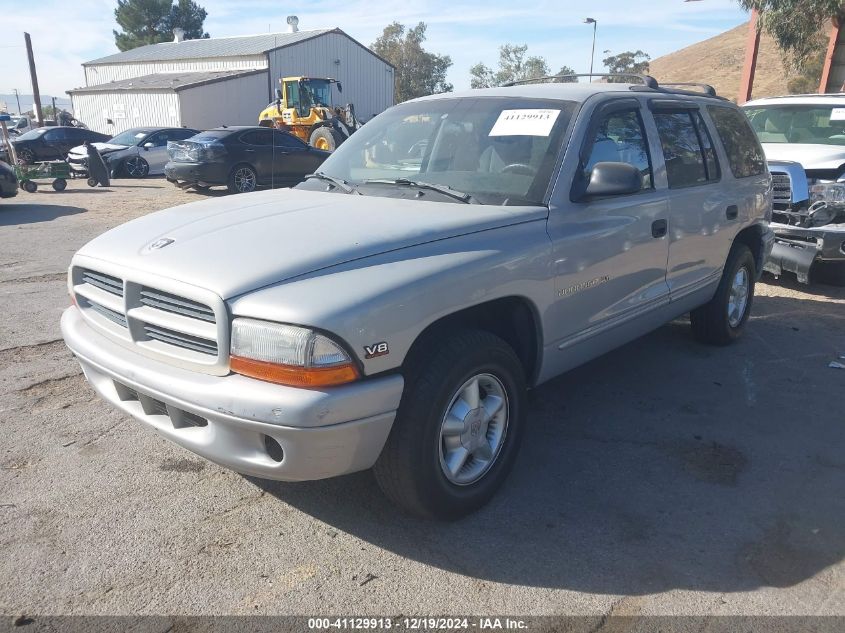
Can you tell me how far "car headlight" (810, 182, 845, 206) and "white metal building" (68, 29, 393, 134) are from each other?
29.7 meters

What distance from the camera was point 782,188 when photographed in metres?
7.39

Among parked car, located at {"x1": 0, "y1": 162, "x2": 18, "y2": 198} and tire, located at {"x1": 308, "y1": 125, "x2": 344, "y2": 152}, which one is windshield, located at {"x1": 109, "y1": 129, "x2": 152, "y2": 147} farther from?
parked car, located at {"x1": 0, "y1": 162, "x2": 18, "y2": 198}

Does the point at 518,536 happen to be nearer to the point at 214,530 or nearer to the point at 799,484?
the point at 214,530

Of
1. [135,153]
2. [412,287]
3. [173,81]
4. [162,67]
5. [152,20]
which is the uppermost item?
[152,20]

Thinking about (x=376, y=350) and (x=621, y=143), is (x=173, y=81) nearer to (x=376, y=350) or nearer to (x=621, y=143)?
(x=621, y=143)

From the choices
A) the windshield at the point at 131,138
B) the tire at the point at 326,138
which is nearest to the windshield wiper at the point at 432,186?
the tire at the point at 326,138

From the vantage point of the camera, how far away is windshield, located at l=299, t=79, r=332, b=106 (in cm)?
2427

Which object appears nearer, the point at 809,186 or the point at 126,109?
the point at 809,186

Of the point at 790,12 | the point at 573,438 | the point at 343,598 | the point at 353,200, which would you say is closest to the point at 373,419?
the point at 343,598

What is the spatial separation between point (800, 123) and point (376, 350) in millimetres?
8590

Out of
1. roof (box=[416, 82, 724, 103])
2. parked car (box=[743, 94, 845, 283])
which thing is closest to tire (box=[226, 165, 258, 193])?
parked car (box=[743, 94, 845, 283])

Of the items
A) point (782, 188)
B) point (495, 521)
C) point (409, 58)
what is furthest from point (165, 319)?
point (409, 58)

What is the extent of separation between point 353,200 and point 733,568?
2.42 m

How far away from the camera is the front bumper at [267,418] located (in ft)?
7.88
